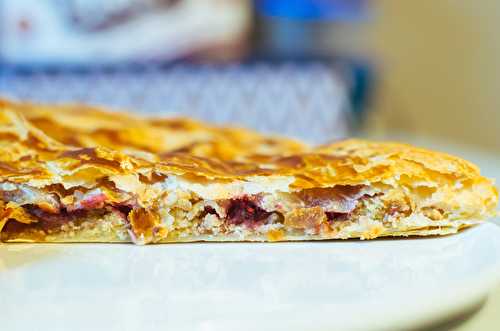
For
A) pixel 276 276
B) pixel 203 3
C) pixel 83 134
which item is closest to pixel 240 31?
pixel 203 3

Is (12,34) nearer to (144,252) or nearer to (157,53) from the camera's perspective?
(157,53)

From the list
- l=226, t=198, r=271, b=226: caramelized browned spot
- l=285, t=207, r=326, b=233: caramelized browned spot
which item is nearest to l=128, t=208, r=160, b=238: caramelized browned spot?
l=226, t=198, r=271, b=226: caramelized browned spot

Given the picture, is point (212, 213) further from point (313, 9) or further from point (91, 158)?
point (313, 9)

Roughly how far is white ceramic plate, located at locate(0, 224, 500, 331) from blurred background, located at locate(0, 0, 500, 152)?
3.08 metres

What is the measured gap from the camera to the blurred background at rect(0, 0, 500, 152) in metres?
4.64

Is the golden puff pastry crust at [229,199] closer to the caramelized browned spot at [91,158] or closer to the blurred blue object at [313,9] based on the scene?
the caramelized browned spot at [91,158]

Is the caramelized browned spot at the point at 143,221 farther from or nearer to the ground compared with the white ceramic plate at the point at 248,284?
farther from the ground

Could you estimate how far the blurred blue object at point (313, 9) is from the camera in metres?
5.14

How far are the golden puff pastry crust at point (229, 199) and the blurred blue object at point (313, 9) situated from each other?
3.91 meters

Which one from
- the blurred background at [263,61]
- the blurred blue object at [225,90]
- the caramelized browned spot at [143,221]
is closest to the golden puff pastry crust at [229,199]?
the caramelized browned spot at [143,221]

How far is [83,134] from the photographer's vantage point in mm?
1735

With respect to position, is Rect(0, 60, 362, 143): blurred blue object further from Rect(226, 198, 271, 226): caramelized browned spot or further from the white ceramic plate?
the white ceramic plate

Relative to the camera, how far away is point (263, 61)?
4754 mm

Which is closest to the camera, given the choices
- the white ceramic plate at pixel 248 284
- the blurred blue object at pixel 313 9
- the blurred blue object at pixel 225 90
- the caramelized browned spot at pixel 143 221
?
the white ceramic plate at pixel 248 284
